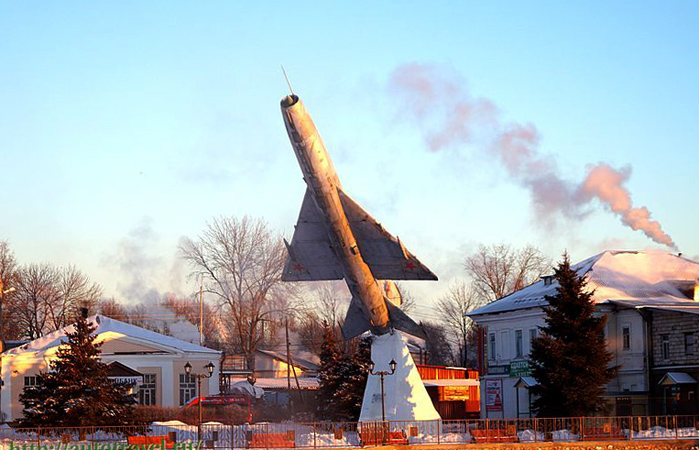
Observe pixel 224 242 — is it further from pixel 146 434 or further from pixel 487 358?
pixel 146 434

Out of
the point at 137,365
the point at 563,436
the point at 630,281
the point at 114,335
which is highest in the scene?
the point at 630,281

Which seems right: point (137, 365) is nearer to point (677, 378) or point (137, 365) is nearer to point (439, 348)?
point (677, 378)

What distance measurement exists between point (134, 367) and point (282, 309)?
18.1 m

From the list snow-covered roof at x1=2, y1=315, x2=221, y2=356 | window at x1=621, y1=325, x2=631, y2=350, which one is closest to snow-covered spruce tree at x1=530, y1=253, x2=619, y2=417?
window at x1=621, y1=325, x2=631, y2=350

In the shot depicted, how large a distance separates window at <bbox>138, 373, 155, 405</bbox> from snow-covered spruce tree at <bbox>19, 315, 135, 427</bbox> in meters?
14.9

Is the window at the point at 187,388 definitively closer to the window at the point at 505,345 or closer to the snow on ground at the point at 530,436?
the window at the point at 505,345

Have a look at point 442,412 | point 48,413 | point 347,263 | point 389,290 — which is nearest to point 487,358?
point 442,412

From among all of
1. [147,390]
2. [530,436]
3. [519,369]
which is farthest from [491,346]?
[147,390]

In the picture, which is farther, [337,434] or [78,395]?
[78,395]

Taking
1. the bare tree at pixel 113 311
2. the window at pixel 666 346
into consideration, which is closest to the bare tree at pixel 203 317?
the bare tree at pixel 113 311

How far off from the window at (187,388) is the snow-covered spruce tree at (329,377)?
780 cm

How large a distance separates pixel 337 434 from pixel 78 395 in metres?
10.9

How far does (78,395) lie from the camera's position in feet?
115

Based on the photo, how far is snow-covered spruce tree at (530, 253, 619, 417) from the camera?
117ft
